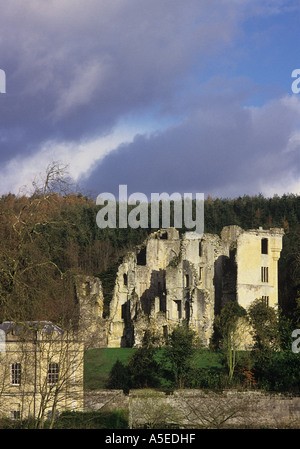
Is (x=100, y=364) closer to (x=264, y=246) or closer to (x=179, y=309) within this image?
(x=179, y=309)

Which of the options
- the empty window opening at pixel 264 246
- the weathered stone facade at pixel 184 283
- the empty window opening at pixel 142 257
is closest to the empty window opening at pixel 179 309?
the weathered stone facade at pixel 184 283

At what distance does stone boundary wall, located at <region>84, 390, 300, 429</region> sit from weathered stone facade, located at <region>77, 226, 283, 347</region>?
15.4 m

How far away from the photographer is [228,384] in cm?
3716

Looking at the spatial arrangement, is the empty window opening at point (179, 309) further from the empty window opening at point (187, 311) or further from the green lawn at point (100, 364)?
the green lawn at point (100, 364)

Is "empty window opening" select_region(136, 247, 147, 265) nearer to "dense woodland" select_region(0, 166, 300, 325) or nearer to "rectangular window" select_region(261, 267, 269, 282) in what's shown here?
"dense woodland" select_region(0, 166, 300, 325)

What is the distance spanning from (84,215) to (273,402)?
5469cm

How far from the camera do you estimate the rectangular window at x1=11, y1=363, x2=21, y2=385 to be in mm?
33844

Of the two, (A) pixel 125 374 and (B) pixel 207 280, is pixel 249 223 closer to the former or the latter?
(B) pixel 207 280

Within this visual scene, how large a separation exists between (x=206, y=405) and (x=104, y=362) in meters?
10.6

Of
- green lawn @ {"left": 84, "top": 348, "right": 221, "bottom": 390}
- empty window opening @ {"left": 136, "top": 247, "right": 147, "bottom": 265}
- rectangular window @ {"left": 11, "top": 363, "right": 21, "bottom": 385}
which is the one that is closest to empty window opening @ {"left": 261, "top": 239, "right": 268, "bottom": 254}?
empty window opening @ {"left": 136, "top": 247, "right": 147, "bottom": 265}

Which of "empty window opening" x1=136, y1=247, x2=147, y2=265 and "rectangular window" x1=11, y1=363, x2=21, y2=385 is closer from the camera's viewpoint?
"rectangular window" x1=11, y1=363, x2=21, y2=385

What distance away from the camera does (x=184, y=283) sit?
52.8 meters

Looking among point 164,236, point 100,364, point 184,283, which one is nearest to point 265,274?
point 184,283
